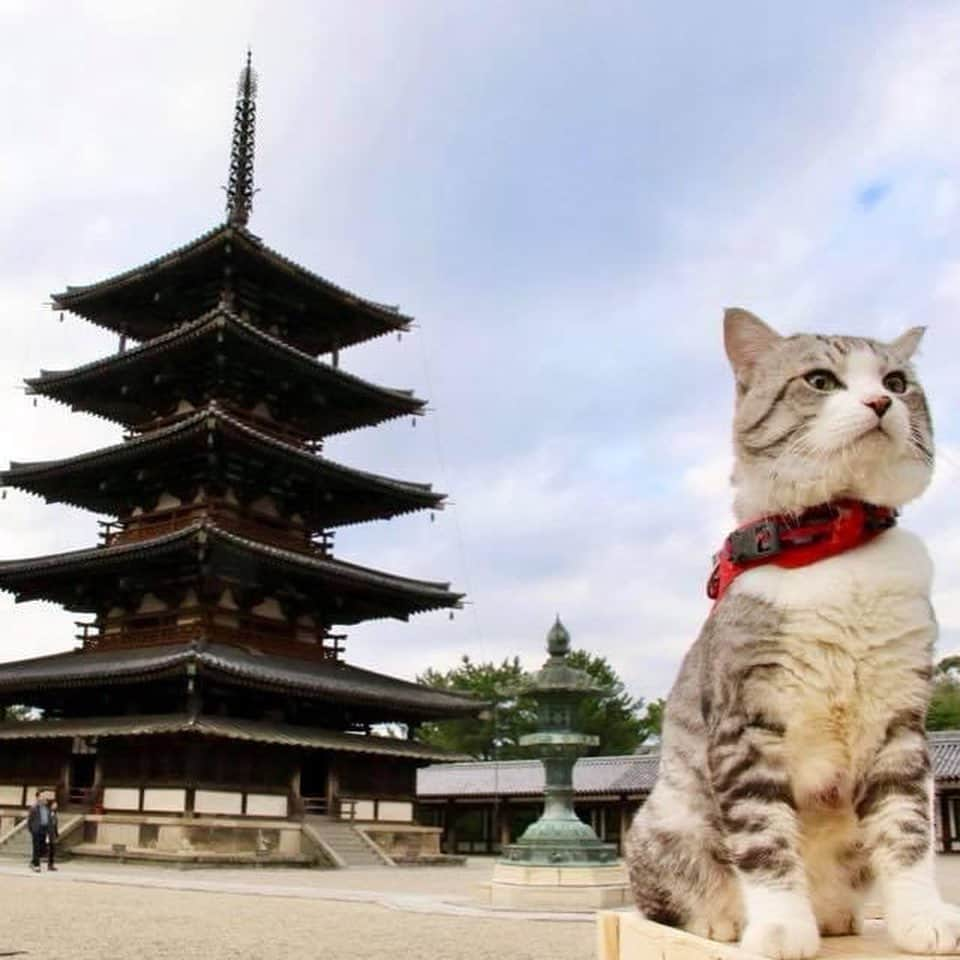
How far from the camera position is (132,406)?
29109 millimetres

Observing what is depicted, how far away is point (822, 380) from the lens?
94.0 inches

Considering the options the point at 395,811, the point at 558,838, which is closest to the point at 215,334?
the point at 395,811

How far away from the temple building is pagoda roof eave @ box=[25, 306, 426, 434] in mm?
73

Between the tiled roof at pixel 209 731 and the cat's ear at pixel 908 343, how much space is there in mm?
20492

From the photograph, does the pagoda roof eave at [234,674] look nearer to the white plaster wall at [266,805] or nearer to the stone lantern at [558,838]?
the white plaster wall at [266,805]

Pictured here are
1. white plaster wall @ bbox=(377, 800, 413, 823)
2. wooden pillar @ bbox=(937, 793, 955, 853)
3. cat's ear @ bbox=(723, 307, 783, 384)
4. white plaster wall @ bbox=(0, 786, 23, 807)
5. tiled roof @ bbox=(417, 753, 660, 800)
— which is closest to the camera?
cat's ear @ bbox=(723, 307, 783, 384)

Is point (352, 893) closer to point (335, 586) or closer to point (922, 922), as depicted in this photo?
point (335, 586)

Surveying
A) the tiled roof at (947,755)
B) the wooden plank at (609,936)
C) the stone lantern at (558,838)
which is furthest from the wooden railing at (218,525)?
the wooden plank at (609,936)

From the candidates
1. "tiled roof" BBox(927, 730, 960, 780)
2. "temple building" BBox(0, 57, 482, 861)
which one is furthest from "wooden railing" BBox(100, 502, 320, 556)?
"tiled roof" BBox(927, 730, 960, 780)

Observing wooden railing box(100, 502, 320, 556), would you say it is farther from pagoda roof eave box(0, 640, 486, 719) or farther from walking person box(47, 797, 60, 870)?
walking person box(47, 797, 60, 870)

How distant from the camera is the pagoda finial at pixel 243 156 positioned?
99.4 feet

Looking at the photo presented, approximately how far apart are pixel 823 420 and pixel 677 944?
1.18 metres

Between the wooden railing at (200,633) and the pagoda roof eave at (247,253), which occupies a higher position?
the pagoda roof eave at (247,253)

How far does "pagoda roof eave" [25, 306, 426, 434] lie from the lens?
24984 millimetres
